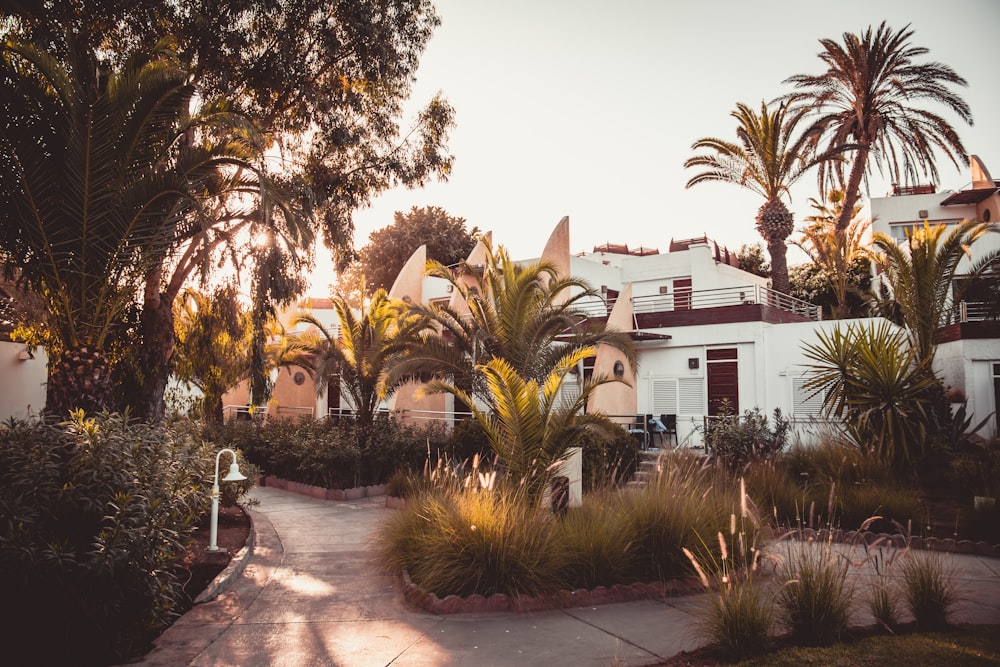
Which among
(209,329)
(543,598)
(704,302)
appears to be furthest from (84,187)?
(704,302)

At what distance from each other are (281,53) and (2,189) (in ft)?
20.0

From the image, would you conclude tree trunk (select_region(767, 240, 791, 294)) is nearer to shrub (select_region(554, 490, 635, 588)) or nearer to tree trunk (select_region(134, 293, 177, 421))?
shrub (select_region(554, 490, 635, 588))

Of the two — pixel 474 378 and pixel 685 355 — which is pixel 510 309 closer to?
pixel 474 378

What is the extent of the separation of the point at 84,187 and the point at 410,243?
3042 cm

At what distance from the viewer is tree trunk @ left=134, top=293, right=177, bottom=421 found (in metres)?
11.4

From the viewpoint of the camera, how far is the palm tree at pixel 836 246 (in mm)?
26859

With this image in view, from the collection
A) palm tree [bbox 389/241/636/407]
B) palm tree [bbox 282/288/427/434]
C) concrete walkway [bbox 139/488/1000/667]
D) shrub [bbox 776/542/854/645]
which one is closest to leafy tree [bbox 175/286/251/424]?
palm tree [bbox 282/288/427/434]

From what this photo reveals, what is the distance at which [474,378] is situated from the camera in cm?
1397

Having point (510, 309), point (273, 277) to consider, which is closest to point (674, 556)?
point (510, 309)

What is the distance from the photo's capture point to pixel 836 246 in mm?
25953

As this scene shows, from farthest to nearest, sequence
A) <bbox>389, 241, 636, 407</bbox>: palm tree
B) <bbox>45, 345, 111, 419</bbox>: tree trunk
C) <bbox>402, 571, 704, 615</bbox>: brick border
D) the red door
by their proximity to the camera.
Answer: the red door
<bbox>389, 241, 636, 407</bbox>: palm tree
<bbox>45, 345, 111, 419</bbox>: tree trunk
<bbox>402, 571, 704, 615</bbox>: brick border

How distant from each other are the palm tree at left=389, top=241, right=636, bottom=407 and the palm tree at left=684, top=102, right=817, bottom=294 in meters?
11.1

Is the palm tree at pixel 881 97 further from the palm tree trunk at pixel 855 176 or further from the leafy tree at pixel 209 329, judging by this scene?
the leafy tree at pixel 209 329

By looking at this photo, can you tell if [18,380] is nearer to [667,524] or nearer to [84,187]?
[84,187]
